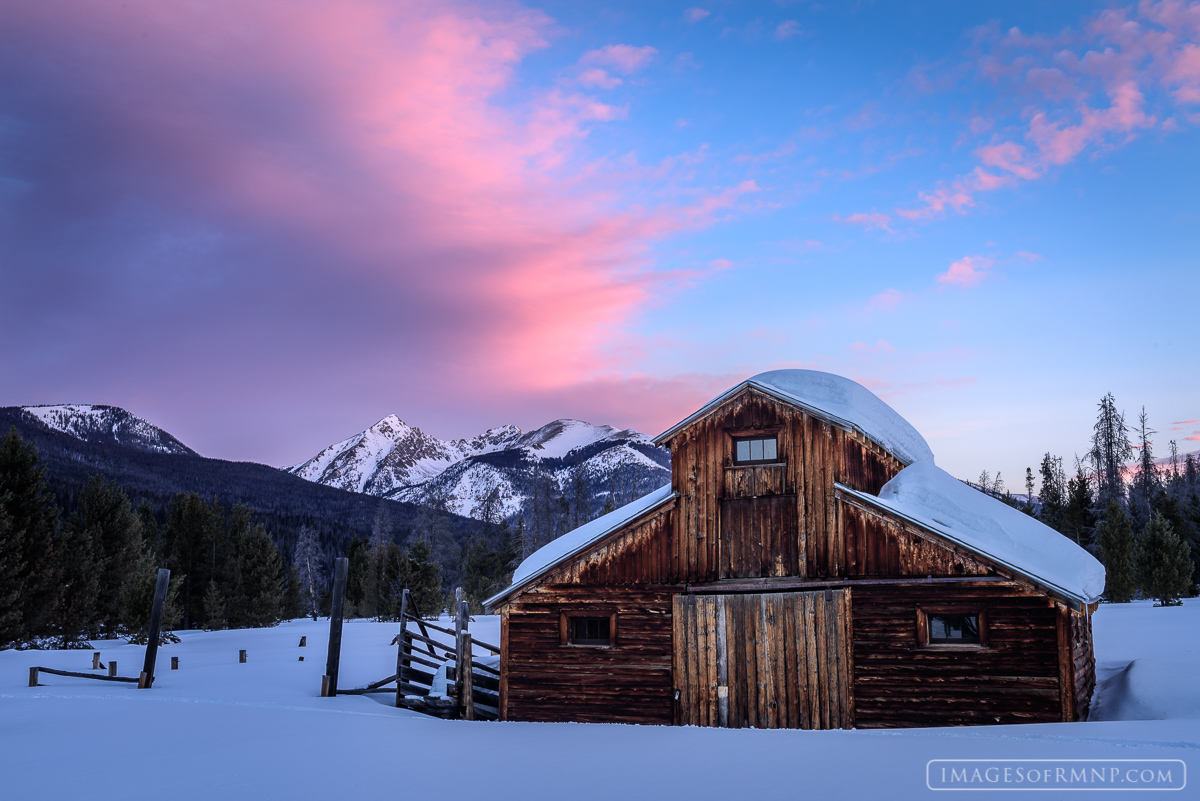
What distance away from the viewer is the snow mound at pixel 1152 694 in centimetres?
1338

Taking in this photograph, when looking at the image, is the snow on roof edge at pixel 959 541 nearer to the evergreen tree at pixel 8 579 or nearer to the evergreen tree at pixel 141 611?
the evergreen tree at pixel 8 579

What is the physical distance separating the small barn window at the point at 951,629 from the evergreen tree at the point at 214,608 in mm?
51487

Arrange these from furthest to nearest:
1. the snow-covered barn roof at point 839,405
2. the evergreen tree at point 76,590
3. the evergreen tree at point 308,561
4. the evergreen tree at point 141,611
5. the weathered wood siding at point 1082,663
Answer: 1. the evergreen tree at point 308,561
2. the evergreen tree at point 141,611
3. the evergreen tree at point 76,590
4. the snow-covered barn roof at point 839,405
5. the weathered wood siding at point 1082,663

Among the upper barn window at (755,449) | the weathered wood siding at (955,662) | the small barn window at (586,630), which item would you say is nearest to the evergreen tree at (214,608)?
the small barn window at (586,630)

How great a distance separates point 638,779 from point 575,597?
6.69 m

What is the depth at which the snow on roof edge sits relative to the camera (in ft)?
43.7

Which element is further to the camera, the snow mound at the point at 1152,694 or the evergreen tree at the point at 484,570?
the evergreen tree at the point at 484,570

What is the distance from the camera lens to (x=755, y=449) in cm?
1648

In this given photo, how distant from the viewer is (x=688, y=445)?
55.4ft

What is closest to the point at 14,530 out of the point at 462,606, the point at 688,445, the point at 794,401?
the point at 462,606

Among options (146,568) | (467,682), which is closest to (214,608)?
(146,568)

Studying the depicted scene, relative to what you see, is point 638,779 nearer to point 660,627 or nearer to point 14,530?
point 660,627

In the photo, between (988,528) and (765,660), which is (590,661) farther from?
(988,528)

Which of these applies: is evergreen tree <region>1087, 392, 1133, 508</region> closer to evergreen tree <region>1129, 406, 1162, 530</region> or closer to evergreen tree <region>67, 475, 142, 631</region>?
evergreen tree <region>1129, 406, 1162, 530</region>
